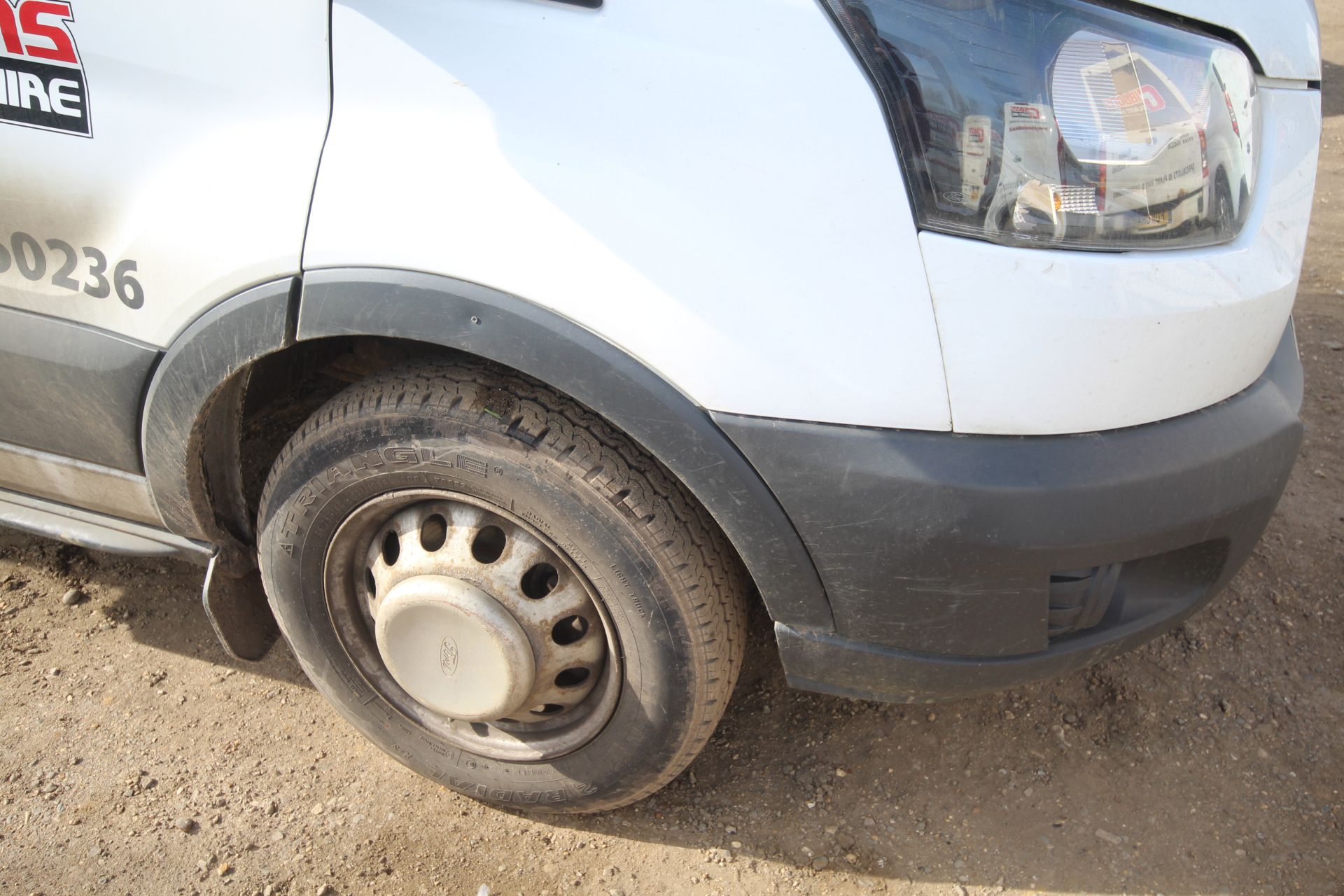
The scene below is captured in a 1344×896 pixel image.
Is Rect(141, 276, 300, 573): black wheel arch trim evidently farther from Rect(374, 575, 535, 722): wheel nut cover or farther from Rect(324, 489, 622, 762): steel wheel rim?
Rect(374, 575, 535, 722): wheel nut cover

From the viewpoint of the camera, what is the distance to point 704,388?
59.0 inches

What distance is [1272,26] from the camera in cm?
168

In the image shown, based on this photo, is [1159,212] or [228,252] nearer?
[1159,212]

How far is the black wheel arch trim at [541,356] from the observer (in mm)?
1521

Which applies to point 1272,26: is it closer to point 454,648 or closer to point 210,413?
point 454,648

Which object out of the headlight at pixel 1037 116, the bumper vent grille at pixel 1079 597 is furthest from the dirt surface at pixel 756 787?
the headlight at pixel 1037 116

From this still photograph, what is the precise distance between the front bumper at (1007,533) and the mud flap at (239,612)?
118 cm

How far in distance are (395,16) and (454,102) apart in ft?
0.52

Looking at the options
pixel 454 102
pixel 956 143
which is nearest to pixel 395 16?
pixel 454 102

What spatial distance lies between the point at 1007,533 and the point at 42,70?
5.55 ft

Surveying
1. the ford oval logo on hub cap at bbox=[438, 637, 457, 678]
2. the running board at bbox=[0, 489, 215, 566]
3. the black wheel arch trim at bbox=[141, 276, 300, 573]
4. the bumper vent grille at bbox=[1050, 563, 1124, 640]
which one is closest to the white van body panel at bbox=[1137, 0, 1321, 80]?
the bumper vent grille at bbox=[1050, 563, 1124, 640]

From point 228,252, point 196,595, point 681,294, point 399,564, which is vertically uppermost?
point 681,294

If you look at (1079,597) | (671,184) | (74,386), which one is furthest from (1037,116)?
(74,386)

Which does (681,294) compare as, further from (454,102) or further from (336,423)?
(336,423)
